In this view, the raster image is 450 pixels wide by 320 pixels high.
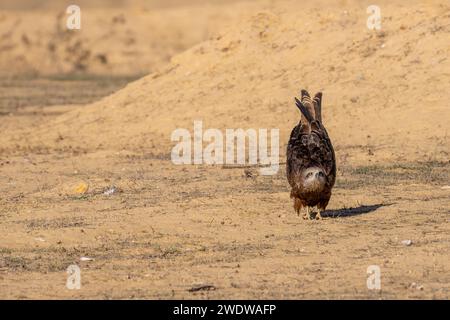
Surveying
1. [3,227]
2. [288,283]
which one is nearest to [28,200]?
[3,227]

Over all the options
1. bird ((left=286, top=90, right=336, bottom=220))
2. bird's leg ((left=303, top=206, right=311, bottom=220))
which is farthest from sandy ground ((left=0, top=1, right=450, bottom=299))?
bird ((left=286, top=90, right=336, bottom=220))

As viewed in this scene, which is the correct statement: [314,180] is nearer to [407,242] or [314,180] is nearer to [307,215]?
[307,215]

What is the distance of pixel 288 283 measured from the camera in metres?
9.00

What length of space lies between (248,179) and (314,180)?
3.12m

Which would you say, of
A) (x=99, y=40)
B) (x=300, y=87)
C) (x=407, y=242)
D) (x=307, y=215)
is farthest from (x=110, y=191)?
(x=99, y=40)

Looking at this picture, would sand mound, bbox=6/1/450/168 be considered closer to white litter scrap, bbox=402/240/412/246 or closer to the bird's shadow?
the bird's shadow

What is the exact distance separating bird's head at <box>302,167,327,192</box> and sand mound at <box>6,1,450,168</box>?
4732mm

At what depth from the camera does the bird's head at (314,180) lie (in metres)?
11.2

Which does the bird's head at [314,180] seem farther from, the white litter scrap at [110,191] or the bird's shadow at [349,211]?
the white litter scrap at [110,191]

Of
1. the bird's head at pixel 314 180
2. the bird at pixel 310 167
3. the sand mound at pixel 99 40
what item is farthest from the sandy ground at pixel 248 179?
the sand mound at pixel 99 40

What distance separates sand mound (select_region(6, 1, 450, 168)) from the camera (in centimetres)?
1723

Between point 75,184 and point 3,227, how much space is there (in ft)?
7.37

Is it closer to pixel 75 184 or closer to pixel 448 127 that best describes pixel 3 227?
pixel 75 184

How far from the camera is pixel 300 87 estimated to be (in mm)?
18422
